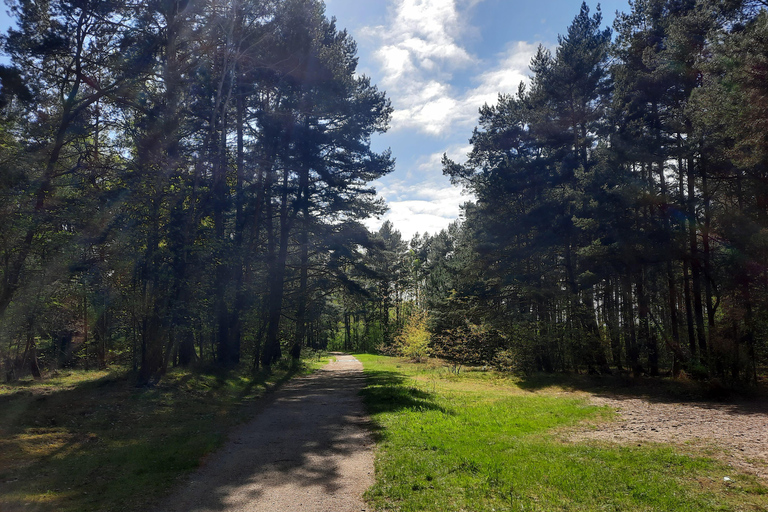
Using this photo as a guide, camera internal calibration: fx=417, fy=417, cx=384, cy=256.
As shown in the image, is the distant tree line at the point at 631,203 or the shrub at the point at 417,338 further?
the shrub at the point at 417,338

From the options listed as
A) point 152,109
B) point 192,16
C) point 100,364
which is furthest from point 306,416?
point 100,364

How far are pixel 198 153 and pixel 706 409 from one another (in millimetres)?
19519

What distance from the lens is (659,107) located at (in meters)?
18.6

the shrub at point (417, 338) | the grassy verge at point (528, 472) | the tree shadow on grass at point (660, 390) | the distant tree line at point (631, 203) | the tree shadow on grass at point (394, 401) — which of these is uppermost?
the distant tree line at point (631, 203)

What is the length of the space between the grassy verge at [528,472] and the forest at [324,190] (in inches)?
326

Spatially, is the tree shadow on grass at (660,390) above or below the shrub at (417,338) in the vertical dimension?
below

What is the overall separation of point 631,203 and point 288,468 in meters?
16.8

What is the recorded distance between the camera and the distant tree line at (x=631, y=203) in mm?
13914

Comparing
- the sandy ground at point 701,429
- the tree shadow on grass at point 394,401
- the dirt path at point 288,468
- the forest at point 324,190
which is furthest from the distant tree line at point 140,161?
the sandy ground at point 701,429

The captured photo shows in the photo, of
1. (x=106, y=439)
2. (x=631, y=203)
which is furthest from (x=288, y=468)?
(x=631, y=203)

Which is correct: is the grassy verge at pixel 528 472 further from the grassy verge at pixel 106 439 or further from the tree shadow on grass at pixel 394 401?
the grassy verge at pixel 106 439

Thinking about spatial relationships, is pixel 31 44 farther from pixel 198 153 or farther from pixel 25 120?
pixel 198 153

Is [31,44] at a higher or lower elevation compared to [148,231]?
higher

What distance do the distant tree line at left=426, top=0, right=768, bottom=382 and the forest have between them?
108 mm
